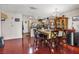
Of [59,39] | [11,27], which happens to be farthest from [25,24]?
[59,39]

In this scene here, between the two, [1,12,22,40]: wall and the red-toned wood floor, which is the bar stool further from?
[1,12,22,40]: wall

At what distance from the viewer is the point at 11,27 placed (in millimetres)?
2156

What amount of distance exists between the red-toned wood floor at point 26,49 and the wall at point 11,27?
90mm

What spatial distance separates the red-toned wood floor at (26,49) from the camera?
6.93 feet

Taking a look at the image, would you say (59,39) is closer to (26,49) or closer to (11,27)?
(26,49)

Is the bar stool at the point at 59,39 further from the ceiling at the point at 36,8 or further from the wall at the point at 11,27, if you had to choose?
the wall at the point at 11,27

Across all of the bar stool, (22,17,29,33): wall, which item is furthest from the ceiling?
the bar stool

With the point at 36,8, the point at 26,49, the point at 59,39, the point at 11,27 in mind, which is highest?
the point at 36,8

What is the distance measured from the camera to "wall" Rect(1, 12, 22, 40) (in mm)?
2111

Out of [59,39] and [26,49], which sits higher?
[59,39]

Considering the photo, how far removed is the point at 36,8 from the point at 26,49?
740 mm
